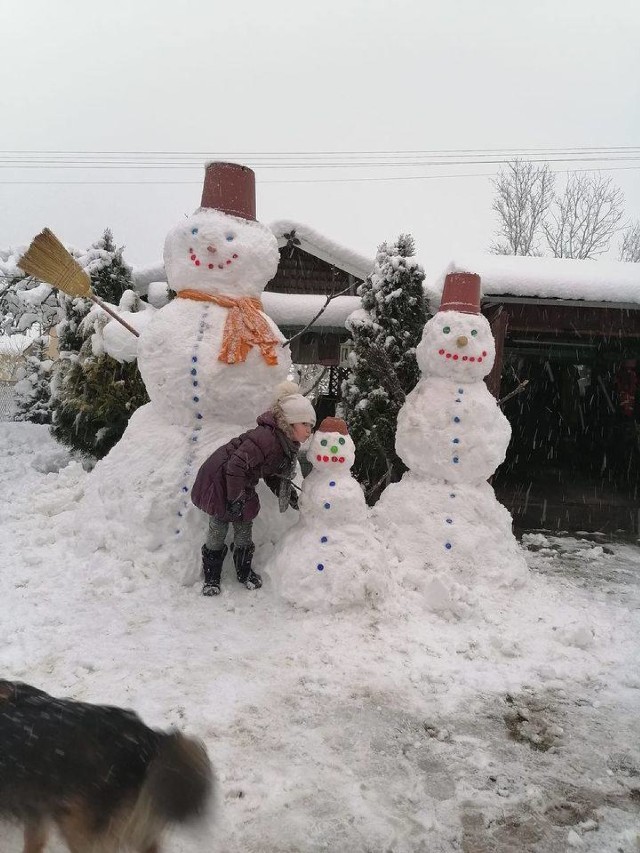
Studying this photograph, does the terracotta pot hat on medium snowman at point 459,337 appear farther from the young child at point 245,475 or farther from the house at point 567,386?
the young child at point 245,475

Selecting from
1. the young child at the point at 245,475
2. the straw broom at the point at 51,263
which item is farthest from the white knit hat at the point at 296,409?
the straw broom at the point at 51,263

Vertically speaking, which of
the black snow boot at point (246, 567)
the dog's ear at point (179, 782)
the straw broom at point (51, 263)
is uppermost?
the straw broom at point (51, 263)

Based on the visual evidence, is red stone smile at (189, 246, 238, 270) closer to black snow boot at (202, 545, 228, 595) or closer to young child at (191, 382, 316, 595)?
young child at (191, 382, 316, 595)

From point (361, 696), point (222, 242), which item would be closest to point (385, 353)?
point (222, 242)

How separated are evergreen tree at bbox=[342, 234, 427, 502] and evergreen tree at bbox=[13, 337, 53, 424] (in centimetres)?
843

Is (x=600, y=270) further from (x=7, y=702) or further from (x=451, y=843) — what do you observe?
(x=7, y=702)

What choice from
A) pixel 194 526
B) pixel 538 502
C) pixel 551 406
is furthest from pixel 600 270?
pixel 551 406

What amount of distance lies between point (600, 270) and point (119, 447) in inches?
249

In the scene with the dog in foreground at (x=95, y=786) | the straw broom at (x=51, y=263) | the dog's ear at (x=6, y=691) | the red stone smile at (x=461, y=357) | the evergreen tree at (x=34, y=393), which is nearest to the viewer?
the dog in foreground at (x=95, y=786)

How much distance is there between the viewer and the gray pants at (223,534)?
4086 millimetres

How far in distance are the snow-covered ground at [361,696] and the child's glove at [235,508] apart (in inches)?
22.8

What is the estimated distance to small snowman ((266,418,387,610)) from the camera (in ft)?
12.8

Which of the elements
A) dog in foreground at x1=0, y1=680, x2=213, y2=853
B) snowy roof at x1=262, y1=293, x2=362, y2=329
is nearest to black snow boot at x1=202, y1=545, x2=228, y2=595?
dog in foreground at x1=0, y1=680, x2=213, y2=853

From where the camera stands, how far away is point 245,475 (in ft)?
13.0
